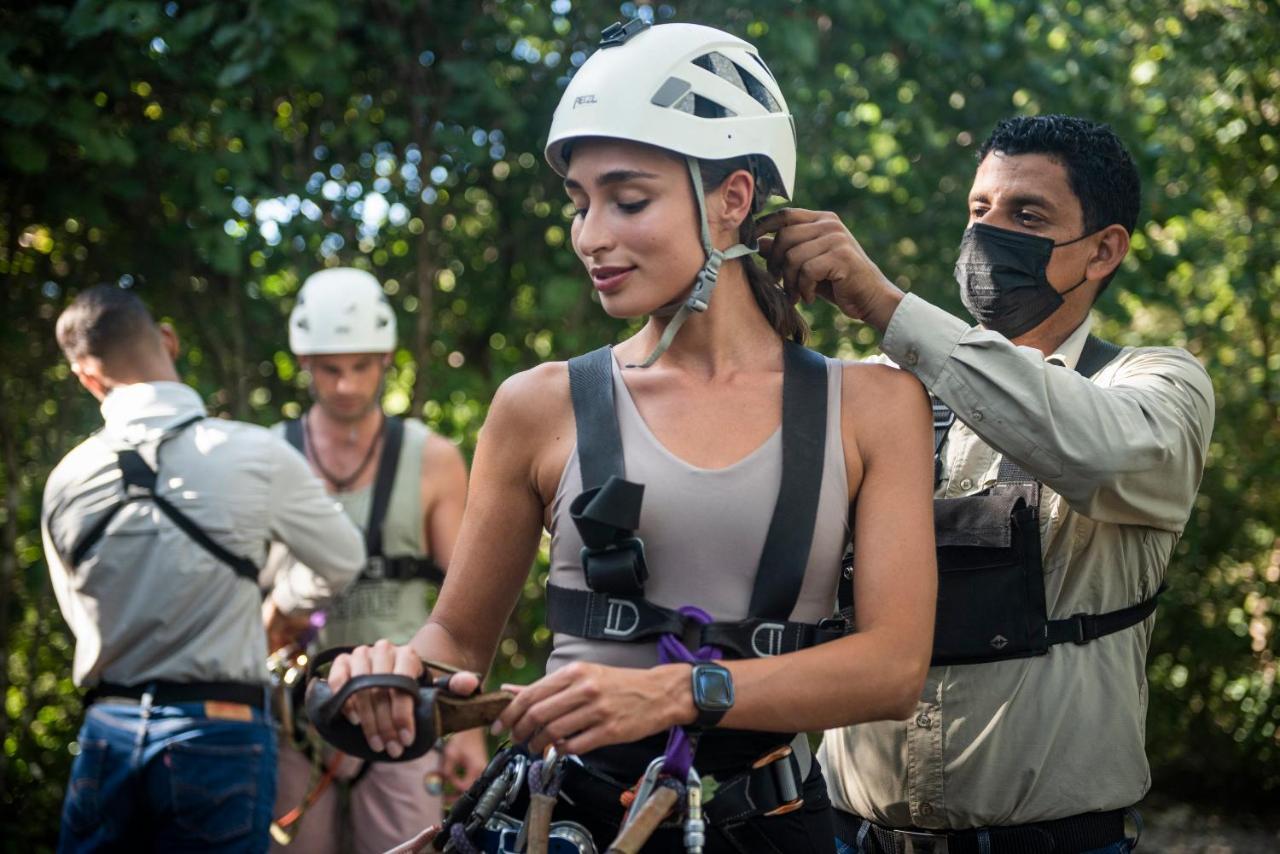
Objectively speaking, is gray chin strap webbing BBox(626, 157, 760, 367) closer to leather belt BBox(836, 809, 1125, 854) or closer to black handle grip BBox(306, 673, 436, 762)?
black handle grip BBox(306, 673, 436, 762)

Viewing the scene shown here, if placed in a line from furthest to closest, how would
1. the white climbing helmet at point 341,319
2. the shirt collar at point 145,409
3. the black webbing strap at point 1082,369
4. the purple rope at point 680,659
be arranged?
the white climbing helmet at point 341,319 → the shirt collar at point 145,409 → the black webbing strap at point 1082,369 → the purple rope at point 680,659

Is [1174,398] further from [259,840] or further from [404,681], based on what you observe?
[259,840]

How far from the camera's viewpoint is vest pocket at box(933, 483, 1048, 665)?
3.01m

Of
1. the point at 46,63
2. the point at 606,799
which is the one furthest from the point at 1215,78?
the point at 606,799

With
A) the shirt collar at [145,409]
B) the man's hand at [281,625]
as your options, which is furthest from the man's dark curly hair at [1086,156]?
the man's hand at [281,625]

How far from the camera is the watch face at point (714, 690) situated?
2.33m

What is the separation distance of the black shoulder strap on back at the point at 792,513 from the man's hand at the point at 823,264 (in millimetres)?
280

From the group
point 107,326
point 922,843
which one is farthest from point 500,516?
point 107,326

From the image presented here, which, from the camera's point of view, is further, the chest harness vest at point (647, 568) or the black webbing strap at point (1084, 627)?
the black webbing strap at point (1084, 627)

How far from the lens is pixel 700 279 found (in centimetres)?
270

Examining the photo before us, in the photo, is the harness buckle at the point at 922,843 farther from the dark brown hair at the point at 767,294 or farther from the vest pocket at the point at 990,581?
the dark brown hair at the point at 767,294

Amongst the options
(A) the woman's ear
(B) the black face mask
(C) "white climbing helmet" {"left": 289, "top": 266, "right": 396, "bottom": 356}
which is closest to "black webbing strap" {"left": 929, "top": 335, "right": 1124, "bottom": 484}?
(B) the black face mask

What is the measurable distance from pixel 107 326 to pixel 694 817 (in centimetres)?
344

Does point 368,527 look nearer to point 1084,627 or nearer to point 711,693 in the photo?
point 1084,627
